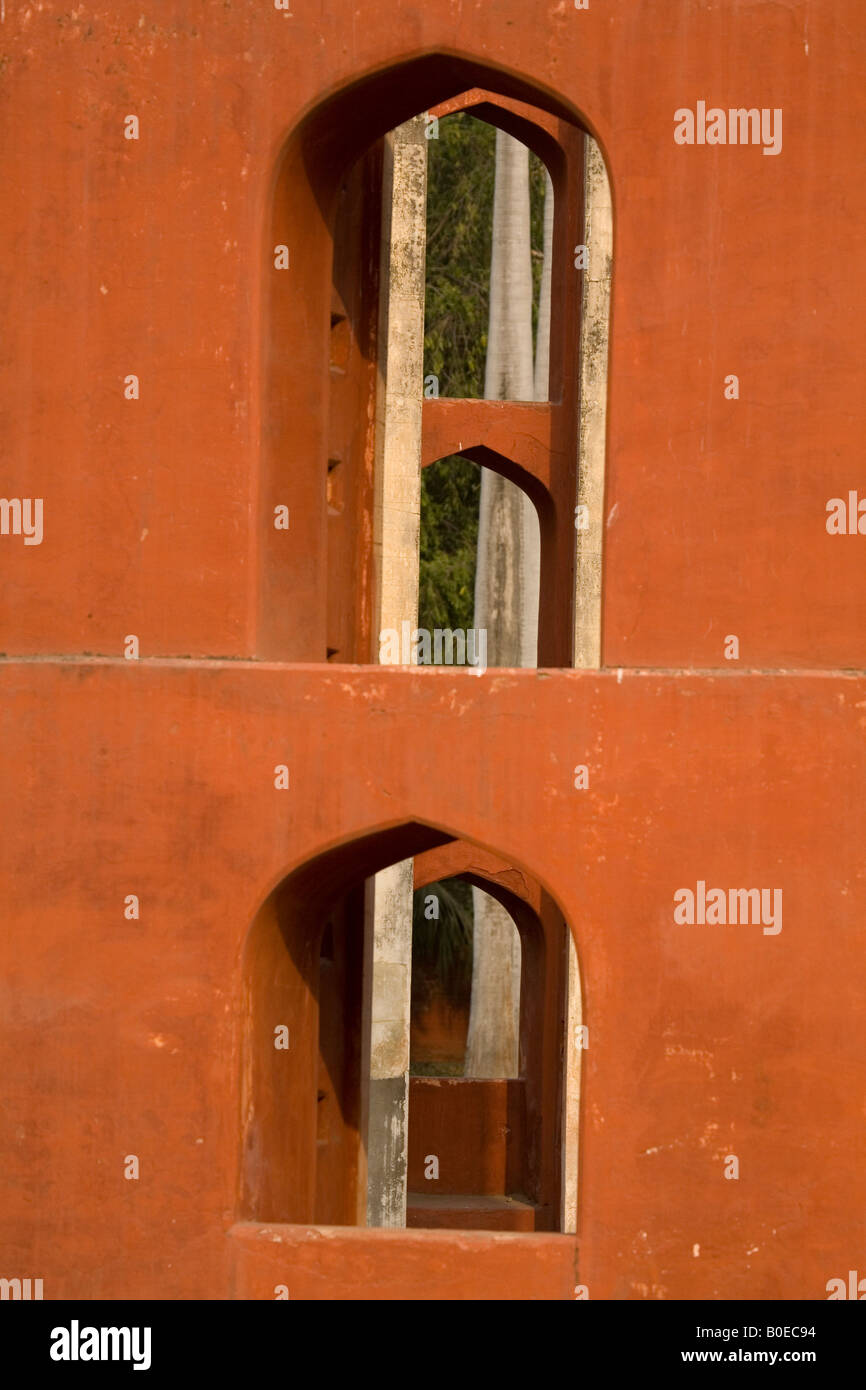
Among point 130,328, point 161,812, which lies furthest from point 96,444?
point 161,812

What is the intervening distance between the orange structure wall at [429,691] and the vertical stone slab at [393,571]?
127 inches

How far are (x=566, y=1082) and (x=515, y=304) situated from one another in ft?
25.8

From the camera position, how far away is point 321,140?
699 cm

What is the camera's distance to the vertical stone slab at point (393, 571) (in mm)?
10016

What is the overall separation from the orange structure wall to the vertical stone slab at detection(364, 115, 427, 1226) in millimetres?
3231

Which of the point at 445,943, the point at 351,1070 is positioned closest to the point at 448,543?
the point at 445,943

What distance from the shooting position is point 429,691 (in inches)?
255

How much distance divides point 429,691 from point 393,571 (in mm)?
3735

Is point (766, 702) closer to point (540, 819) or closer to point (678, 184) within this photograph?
point (540, 819)
